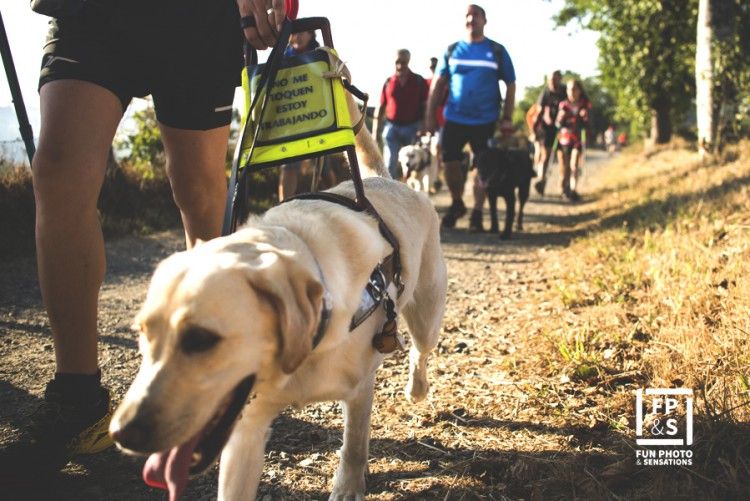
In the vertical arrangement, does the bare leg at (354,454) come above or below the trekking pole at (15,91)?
below

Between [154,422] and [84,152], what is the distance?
1.16 meters

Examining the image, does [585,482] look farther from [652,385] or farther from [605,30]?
[605,30]

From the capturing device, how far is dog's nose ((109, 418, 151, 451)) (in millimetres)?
1319

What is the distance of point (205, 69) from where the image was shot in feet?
7.70

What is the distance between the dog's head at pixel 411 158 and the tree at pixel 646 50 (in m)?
8.99

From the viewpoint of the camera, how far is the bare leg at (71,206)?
204cm

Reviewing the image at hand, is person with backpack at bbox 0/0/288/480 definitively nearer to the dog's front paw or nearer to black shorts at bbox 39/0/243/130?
black shorts at bbox 39/0/243/130

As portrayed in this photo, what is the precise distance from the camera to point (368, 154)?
288cm

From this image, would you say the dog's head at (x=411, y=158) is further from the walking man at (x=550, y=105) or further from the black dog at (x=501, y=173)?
the walking man at (x=550, y=105)

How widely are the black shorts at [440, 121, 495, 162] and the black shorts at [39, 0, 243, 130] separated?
16.3ft

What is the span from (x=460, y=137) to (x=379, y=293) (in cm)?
569

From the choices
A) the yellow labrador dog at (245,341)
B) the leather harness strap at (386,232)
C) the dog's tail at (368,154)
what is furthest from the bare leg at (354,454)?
the dog's tail at (368,154)

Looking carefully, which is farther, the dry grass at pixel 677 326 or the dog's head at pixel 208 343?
the dry grass at pixel 677 326

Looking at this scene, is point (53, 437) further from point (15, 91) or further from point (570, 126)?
point (570, 126)
